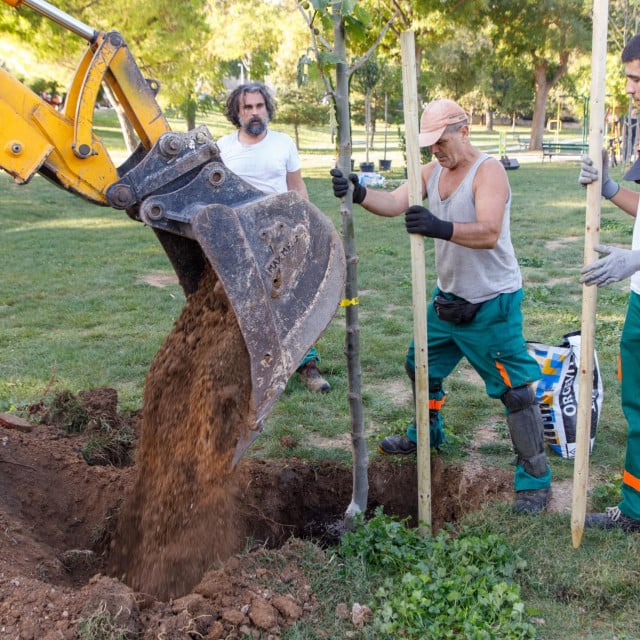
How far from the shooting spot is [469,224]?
362cm

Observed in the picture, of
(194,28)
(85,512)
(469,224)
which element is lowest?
(85,512)

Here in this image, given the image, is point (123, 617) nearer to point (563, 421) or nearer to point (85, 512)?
point (85, 512)

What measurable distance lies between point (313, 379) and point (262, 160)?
5.35ft

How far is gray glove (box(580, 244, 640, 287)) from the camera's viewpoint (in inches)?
125

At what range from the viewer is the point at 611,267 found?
3.18 meters

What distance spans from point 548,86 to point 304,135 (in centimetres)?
1403

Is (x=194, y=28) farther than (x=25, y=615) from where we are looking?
Yes

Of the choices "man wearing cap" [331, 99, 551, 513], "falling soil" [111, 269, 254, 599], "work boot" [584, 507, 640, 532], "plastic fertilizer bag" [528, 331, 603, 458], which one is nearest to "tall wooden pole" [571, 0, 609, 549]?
"work boot" [584, 507, 640, 532]

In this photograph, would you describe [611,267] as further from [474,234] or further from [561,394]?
[561,394]

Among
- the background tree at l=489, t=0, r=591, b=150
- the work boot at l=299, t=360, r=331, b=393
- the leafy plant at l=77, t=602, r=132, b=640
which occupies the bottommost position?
the work boot at l=299, t=360, r=331, b=393

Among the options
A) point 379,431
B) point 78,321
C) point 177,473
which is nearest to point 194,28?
point 78,321

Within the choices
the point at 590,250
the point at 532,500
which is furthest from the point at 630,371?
the point at 532,500

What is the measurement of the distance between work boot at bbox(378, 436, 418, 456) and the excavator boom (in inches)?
66.6

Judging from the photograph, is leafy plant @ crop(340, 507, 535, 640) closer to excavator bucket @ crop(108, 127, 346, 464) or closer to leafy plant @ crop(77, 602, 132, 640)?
excavator bucket @ crop(108, 127, 346, 464)
